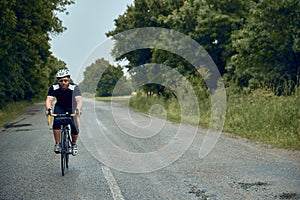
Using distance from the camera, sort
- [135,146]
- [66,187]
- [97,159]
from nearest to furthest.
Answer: [66,187]
[97,159]
[135,146]

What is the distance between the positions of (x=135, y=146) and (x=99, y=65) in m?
146

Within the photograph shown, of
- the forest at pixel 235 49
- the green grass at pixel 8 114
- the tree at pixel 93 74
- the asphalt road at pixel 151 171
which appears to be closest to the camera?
the asphalt road at pixel 151 171

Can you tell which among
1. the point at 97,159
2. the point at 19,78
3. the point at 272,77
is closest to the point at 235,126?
the point at 272,77

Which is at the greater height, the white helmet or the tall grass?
the white helmet

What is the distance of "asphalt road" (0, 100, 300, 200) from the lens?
240 inches

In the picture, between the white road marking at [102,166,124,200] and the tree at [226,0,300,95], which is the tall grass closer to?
the tree at [226,0,300,95]

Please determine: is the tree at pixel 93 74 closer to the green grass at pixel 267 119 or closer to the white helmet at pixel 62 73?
the green grass at pixel 267 119

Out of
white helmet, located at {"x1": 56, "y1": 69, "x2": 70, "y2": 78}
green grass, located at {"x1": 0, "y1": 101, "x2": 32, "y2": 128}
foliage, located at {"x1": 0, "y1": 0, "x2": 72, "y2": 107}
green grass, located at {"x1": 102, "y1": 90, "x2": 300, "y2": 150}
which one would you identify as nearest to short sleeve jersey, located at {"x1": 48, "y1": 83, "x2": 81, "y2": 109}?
white helmet, located at {"x1": 56, "y1": 69, "x2": 70, "y2": 78}

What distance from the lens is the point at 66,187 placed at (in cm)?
657

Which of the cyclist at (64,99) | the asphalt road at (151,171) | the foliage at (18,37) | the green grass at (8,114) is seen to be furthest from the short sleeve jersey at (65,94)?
the foliage at (18,37)

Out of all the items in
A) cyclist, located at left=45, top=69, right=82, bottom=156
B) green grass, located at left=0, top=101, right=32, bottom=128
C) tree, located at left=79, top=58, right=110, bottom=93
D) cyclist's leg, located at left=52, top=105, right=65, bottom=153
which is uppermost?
tree, located at left=79, top=58, right=110, bottom=93

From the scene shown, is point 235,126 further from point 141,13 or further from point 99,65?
point 99,65

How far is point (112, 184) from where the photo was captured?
21.9 ft

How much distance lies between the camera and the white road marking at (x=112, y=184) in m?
5.90
